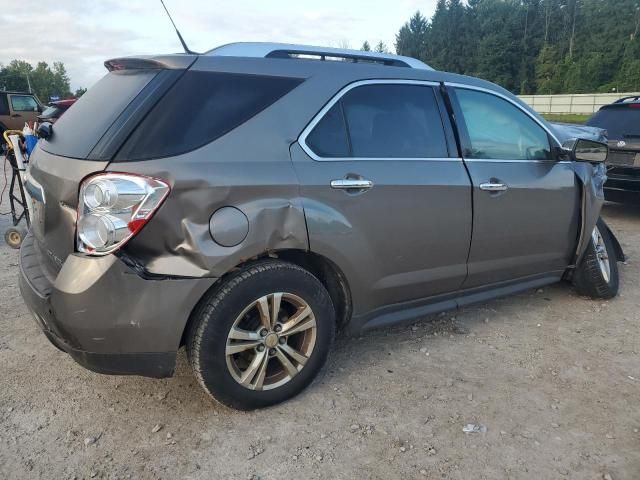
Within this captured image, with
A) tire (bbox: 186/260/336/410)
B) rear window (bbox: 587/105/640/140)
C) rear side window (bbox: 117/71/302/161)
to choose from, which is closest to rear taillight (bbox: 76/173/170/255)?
rear side window (bbox: 117/71/302/161)

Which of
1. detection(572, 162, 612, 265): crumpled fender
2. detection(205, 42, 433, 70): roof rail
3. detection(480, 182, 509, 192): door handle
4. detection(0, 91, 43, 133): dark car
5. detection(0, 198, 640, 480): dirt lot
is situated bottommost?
detection(0, 91, 43, 133): dark car

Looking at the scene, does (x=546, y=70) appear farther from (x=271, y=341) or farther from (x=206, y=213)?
(x=206, y=213)

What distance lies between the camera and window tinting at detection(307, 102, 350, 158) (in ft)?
9.55

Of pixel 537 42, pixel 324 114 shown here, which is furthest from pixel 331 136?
pixel 537 42

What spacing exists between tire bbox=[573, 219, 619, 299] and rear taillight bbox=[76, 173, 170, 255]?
3383 millimetres

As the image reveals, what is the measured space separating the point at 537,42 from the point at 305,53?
3699 inches

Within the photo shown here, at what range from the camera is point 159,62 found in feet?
8.96

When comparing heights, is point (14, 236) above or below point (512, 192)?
below

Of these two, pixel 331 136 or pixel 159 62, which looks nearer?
pixel 159 62

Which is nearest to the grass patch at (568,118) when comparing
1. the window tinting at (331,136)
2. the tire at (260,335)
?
the window tinting at (331,136)

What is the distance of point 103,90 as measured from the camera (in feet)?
9.75

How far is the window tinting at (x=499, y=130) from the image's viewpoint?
359 cm

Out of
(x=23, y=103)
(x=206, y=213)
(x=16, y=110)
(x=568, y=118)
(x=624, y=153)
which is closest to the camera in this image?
(x=206, y=213)

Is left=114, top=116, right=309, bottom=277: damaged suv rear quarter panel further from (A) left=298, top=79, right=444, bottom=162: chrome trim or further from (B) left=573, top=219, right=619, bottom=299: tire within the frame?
(B) left=573, top=219, right=619, bottom=299: tire
